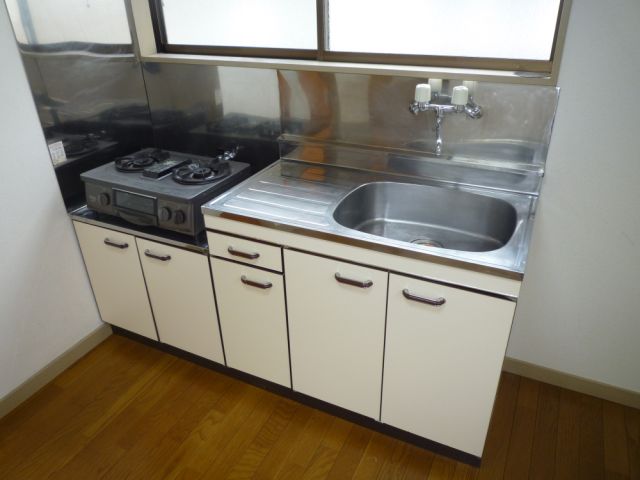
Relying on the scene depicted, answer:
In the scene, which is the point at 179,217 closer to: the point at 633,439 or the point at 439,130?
the point at 439,130

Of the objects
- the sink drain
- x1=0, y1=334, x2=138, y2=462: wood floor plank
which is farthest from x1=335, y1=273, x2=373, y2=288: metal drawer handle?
x1=0, y1=334, x2=138, y2=462: wood floor plank

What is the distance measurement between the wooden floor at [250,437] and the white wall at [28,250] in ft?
0.79

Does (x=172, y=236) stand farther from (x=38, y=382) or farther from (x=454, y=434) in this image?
(x=454, y=434)

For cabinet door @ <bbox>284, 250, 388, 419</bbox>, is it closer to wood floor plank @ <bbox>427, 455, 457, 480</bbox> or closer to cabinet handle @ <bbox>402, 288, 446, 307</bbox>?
cabinet handle @ <bbox>402, 288, 446, 307</bbox>

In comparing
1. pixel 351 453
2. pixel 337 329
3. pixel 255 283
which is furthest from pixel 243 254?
pixel 351 453

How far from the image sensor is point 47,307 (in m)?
2.13

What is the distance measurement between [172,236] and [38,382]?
0.98 metres

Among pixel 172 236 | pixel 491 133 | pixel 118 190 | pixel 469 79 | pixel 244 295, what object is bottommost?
pixel 244 295

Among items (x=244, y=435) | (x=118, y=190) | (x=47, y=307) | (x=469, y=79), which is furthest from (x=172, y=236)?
(x=469, y=79)

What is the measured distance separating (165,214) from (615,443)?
203 cm

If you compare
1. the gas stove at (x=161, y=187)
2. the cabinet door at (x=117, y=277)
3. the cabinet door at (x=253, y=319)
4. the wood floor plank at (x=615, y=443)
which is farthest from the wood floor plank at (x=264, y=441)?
the wood floor plank at (x=615, y=443)

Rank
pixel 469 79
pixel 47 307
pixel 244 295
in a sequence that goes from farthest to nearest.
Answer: pixel 47 307
pixel 244 295
pixel 469 79

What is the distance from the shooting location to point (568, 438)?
1889 millimetres

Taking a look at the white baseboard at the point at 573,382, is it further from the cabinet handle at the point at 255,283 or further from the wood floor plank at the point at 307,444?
the cabinet handle at the point at 255,283
